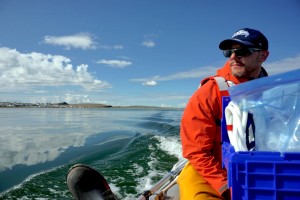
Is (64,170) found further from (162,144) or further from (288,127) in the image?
(288,127)

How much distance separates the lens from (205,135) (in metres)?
2.47

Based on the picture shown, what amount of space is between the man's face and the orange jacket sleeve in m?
0.25

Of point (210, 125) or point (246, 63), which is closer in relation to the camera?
point (210, 125)

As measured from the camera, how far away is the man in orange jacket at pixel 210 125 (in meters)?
2.45

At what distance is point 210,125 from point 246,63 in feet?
2.11

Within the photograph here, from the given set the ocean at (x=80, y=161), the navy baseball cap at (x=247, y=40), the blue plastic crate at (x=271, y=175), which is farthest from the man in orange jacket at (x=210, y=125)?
the ocean at (x=80, y=161)

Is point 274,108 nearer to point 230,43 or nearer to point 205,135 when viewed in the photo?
point 205,135

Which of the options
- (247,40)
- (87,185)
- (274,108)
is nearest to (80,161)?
(87,185)

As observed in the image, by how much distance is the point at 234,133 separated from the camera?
1879 millimetres

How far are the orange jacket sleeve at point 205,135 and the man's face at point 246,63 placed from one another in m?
0.25

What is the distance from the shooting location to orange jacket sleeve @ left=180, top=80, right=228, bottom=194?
8.03 feet

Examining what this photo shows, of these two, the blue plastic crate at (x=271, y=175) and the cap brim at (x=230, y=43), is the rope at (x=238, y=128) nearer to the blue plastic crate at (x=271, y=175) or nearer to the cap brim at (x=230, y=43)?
the blue plastic crate at (x=271, y=175)

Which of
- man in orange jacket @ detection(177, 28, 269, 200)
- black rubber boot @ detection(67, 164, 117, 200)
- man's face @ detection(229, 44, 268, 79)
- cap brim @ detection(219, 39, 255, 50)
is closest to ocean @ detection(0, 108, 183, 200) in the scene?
black rubber boot @ detection(67, 164, 117, 200)

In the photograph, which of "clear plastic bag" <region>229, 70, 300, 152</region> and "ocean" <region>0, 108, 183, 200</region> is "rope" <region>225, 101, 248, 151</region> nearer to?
"clear plastic bag" <region>229, 70, 300, 152</region>
